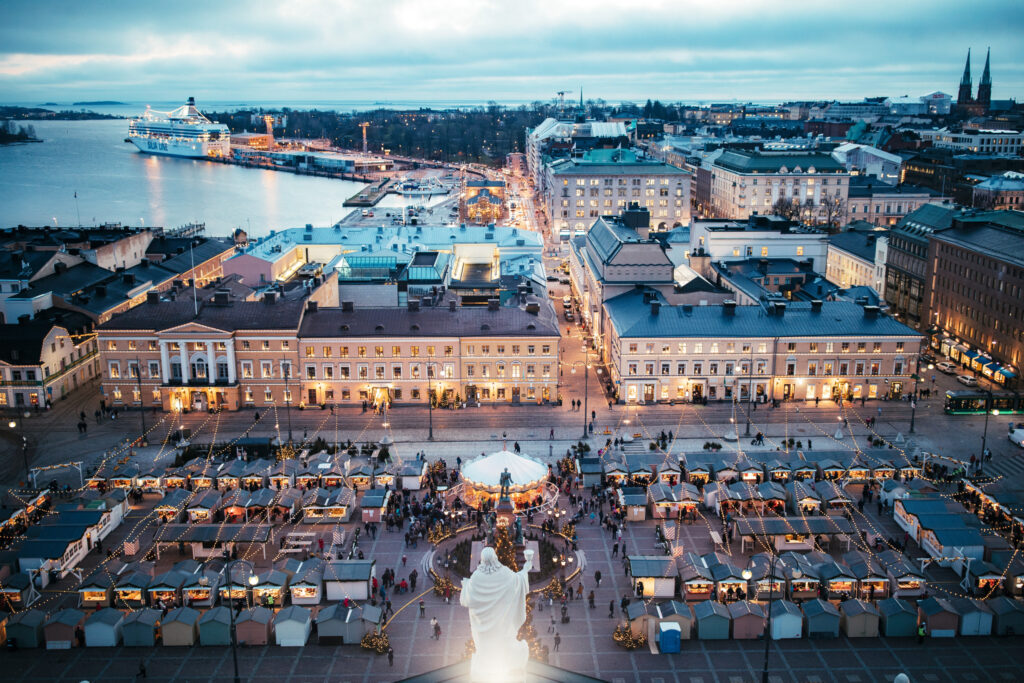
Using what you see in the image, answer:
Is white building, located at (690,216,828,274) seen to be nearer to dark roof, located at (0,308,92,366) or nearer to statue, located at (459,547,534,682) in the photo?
dark roof, located at (0,308,92,366)

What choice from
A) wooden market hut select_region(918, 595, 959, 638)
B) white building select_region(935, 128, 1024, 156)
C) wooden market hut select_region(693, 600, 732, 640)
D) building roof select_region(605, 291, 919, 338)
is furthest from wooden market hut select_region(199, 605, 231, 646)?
white building select_region(935, 128, 1024, 156)

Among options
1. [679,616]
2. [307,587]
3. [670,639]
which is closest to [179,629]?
[307,587]

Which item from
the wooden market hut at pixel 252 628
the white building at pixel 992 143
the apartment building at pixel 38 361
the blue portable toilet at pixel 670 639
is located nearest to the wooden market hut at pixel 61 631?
the wooden market hut at pixel 252 628

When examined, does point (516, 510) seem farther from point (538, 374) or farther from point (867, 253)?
point (867, 253)

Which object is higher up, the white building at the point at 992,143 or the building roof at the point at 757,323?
the white building at the point at 992,143

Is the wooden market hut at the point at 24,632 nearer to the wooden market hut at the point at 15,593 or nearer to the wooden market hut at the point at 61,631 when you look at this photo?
the wooden market hut at the point at 61,631

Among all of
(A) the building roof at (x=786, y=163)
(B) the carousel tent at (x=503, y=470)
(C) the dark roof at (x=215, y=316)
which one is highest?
(A) the building roof at (x=786, y=163)

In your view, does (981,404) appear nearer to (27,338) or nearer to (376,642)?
(376,642)
